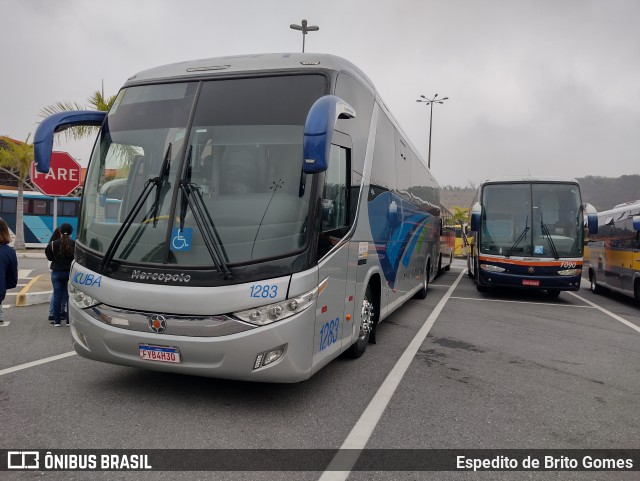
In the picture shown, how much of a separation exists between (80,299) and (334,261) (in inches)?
92.5

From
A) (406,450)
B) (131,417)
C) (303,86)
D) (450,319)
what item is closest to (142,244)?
(131,417)

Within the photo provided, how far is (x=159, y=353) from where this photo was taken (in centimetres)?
421

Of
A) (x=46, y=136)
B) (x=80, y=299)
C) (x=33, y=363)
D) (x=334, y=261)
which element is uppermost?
(x=46, y=136)

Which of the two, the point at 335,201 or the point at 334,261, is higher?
the point at 335,201

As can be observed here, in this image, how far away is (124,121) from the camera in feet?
16.6

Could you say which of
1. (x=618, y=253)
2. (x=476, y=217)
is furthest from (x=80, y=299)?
(x=618, y=253)

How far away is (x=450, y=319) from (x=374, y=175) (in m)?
4.30

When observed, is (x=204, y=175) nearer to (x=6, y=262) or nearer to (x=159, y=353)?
(x=159, y=353)

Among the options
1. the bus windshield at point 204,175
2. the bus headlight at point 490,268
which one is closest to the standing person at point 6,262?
the bus windshield at point 204,175

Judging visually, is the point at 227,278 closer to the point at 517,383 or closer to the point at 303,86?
the point at 303,86

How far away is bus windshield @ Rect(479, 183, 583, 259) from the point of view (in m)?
12.2

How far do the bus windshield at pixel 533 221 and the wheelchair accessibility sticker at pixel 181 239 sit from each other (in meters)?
10.0

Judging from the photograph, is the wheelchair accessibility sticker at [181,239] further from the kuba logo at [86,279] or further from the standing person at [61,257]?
the standing person at [61,257]

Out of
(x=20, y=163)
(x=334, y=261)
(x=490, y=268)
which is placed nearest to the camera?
(x=334, y=261)
